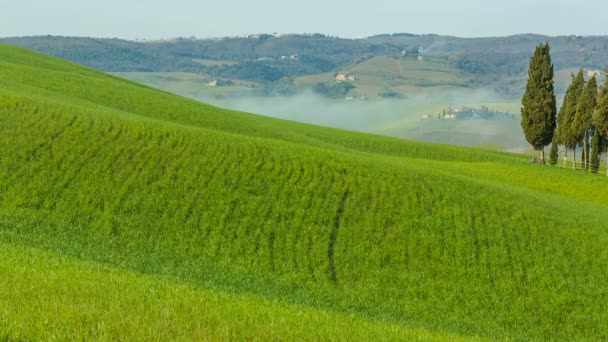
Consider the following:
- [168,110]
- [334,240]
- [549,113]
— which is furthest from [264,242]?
[549,113]

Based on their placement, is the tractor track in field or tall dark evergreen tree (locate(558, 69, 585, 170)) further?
tall dark evergreen tree (locate(558, 69, 585, 170))

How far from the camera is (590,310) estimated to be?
1131 inches

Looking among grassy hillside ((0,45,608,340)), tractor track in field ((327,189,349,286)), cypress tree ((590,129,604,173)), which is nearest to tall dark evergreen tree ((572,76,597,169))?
cypress tree ((590,129,604,173))

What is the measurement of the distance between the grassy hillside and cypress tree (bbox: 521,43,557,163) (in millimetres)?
29127

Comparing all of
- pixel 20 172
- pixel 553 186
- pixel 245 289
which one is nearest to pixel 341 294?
pixel 245 289

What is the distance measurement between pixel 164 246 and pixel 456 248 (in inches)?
625

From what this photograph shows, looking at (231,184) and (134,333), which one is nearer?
(134,333)

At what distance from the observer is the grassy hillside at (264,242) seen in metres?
15.7

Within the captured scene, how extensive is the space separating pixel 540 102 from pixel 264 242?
56612 millimetres

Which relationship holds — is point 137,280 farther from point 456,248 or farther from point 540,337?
point 456,248

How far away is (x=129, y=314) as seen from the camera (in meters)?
12.8

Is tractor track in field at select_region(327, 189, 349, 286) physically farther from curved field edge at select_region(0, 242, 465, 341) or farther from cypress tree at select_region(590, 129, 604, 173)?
cypress tree at select_region(590, 129, 604, 173)

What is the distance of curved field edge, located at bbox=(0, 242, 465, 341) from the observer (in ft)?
37.2

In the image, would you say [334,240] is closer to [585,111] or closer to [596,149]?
[585,111]
